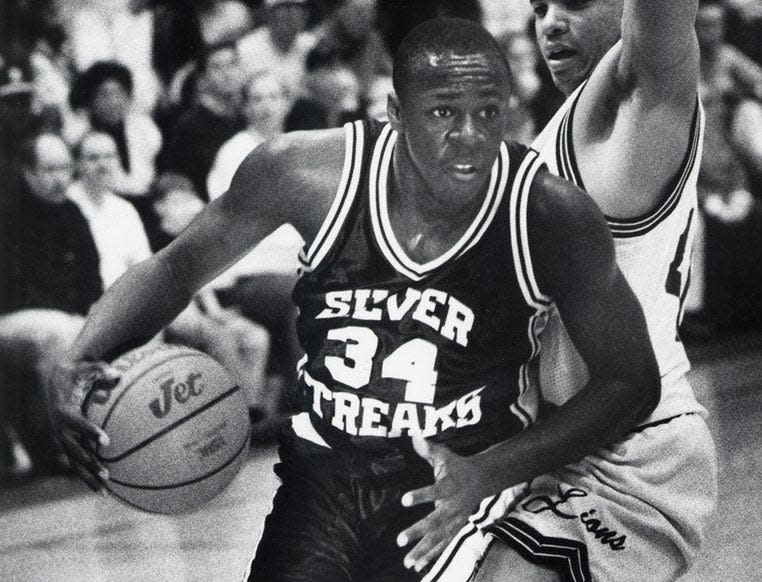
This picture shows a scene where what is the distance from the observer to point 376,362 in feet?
5.37

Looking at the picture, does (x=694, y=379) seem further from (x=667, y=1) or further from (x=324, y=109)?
(x=667, y=1)

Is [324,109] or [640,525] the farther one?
[324,109]

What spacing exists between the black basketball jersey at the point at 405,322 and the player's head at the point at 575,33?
25cm

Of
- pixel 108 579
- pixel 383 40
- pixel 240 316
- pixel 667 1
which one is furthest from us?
pixel 240 316

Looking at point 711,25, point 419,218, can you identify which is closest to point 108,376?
point 419,218

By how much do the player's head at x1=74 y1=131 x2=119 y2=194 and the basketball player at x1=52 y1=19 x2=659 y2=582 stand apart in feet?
3.71

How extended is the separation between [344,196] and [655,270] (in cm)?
49

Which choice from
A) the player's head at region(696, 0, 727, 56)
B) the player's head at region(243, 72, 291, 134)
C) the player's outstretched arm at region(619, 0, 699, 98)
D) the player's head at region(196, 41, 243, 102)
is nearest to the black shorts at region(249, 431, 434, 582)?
the player's outstretched arm at region(619, 0, 699, 98)

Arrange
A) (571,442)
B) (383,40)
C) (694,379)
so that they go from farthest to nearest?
(694,379), (383,40), (571,442)

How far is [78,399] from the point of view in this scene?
170cm

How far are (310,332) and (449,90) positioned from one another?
1.38 ft

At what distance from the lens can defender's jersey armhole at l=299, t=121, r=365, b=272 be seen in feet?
5.31

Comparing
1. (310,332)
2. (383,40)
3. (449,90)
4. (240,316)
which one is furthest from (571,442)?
(240,316)

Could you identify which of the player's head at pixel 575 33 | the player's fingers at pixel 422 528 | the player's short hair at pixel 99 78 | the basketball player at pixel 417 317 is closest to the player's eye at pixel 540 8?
the player's head at pixel 575 33
